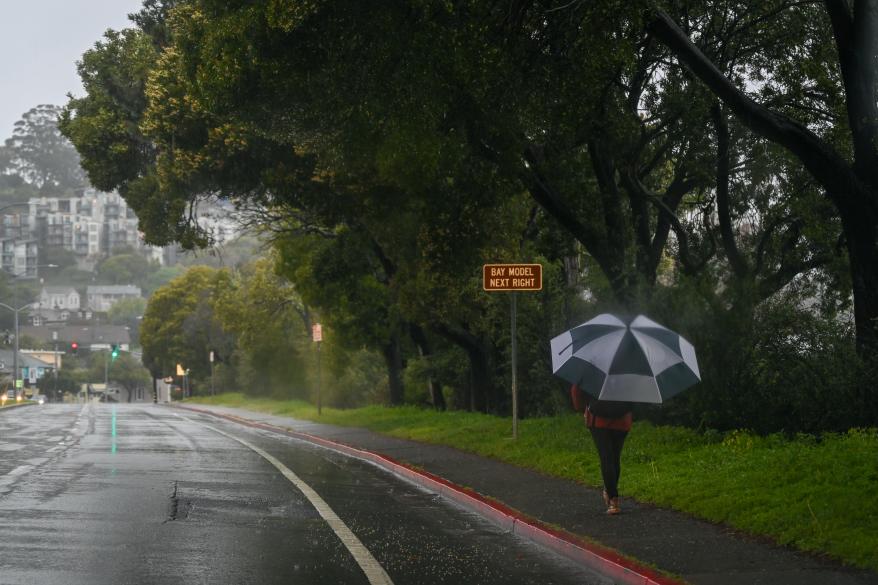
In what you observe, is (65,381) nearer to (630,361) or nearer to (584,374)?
(584,374)

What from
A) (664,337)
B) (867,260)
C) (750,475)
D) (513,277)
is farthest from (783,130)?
(513,277)

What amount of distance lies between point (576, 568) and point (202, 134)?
735 inches

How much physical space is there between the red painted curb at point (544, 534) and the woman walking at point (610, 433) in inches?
35.2

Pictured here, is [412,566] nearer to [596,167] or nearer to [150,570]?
[150,570]

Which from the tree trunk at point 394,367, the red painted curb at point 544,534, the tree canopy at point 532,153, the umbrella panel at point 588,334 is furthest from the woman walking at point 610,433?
the tree trunk at point 394,367

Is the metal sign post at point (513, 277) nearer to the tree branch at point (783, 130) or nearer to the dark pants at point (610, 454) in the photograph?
the tree branch at point (783, 130)

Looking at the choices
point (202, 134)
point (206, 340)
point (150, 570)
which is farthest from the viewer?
point (206, 340)

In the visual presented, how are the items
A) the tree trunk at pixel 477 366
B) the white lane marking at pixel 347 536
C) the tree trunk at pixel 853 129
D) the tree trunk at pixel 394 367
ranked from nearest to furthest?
1. the white lane marking at pixel 347 536
2. the tree trunk at pixel 853 129
3. the tree trunk at pixel 477 366
4. the tree trunk at pixel 394 367

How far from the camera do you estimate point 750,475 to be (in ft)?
42.8

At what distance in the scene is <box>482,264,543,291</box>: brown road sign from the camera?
20766 mm

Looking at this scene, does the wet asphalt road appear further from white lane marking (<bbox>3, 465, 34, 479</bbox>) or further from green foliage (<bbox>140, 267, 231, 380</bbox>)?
green foliage (<bbox>140, 267, 231, 380</bbox>)

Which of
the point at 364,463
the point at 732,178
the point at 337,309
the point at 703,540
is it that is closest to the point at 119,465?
the point at 364,463

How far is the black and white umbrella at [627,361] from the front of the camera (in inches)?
474

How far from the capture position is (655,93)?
23.1 meters
